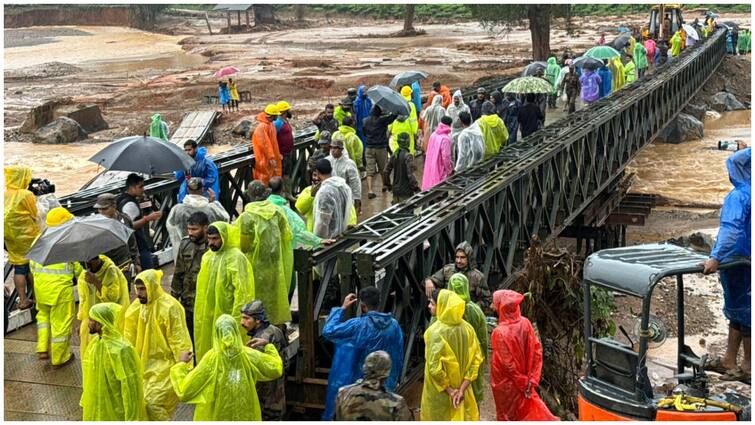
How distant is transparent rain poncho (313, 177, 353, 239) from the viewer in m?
8.89

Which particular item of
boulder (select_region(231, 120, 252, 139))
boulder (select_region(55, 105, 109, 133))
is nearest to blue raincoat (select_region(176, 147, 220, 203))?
boulder (select_region(231, 120, 252, 139))

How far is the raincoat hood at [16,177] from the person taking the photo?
336 inches

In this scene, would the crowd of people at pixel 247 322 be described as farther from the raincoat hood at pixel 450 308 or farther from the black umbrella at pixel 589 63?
the black umbrella at pixel 589 63

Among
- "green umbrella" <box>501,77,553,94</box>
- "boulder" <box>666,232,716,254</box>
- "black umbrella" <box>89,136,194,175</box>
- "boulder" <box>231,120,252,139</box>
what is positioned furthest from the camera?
"boulder" <box>231,120,252,139</box>

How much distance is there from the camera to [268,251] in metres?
7.91

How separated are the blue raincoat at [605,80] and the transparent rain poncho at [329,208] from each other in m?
12.6

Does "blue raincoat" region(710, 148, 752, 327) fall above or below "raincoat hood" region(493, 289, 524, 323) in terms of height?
above

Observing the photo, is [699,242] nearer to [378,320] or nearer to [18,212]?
[378,320]

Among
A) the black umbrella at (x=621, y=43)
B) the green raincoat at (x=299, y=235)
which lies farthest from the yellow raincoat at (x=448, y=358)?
the black umbrella at (x=621, y=43)

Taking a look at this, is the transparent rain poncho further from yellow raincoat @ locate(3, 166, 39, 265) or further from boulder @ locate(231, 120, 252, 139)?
boulder @ locate(231, 120, 252, 139)

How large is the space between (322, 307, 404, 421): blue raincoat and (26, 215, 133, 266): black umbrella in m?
1.73

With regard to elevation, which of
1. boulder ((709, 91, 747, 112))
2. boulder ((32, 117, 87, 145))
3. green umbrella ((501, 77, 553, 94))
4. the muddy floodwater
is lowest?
the muddy floodwater

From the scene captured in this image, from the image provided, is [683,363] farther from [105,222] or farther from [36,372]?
[36,372]

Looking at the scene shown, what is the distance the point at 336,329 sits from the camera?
684cm
